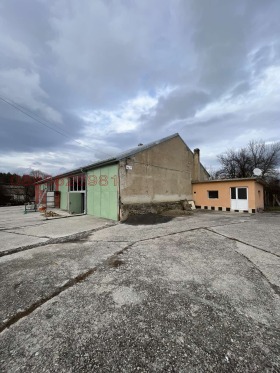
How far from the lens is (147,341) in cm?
191

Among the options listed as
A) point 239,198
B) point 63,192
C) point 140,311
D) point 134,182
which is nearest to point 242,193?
point 239,198

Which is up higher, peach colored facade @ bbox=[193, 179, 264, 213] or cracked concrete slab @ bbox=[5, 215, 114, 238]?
peach colored facade @ bbox=[193, 179, 264, 213]

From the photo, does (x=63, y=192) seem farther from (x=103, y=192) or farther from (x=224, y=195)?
(x=224, y=195)

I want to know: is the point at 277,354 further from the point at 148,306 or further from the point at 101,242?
the point at 101,242

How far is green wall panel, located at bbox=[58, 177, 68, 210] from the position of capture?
598 inches

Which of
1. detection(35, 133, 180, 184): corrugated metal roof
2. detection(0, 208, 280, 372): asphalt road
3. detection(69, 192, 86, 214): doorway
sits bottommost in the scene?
detection(0, 208, 280, 372): asphalt road

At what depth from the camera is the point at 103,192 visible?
10.8m

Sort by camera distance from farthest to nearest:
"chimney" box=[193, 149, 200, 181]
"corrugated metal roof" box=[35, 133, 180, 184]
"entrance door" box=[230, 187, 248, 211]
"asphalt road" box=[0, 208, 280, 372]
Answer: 1. "chimney" box=[193, 149, 200, 181]
2. "entrance door" box=[230, 187, 248, 211]
3. "corrugated metal roof" box=[35, 133, 180, 184]
4. "asphalt road" box=[0, 208, 280, 372]

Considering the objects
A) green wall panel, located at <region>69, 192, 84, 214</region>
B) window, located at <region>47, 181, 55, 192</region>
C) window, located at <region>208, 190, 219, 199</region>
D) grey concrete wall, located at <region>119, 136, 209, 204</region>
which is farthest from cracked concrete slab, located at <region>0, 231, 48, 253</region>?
window, located at <region>208, 190, 219, 199</region>

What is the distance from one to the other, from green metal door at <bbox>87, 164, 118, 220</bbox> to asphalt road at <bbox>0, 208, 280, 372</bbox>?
5.49m

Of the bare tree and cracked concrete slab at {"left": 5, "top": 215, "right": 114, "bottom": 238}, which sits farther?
the bare tree

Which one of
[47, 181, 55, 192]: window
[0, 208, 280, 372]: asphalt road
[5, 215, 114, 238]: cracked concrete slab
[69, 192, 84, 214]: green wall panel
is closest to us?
[0, 208, 280, 372]: asphalt road

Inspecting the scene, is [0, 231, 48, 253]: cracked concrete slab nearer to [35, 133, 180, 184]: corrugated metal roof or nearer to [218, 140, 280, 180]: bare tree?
[35, 133, 180, 184]: corrugated metal roof

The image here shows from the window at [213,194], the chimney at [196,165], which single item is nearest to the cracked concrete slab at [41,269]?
the window at [213,194]
